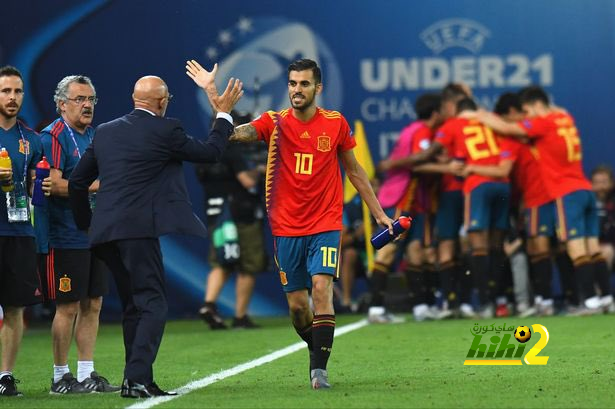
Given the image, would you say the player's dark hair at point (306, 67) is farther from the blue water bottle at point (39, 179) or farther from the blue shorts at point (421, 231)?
the blue shorts at point (421, 231)

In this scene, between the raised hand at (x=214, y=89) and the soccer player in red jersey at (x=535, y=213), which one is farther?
the soccer player in red jersey at (x=535, y=213)

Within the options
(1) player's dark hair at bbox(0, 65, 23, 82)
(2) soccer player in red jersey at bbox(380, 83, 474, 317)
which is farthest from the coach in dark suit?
(2) soccer player in red jersey at bbox(380, 83, 474, 317)

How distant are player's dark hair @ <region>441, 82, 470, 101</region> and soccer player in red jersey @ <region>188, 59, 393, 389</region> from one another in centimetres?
600

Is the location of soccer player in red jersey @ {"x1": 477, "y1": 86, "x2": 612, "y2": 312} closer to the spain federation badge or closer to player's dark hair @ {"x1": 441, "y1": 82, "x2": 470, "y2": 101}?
player's dark hair @ {"x1": 441, "y1": 82, "x2": 470, "y2": 101}

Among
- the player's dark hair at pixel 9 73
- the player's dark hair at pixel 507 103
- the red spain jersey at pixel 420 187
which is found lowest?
the red spain jersey at pixel 420 187

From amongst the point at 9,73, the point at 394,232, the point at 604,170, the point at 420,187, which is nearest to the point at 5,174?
the point at 9,73

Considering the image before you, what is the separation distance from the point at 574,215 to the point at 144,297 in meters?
7.09

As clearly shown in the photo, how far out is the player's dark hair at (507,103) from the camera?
14.5 m

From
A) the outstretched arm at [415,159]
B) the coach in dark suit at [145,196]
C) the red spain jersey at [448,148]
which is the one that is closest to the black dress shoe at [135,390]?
the coach in dark suit at [145,196]

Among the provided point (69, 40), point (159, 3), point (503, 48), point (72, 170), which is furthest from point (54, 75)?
point (72, 170)

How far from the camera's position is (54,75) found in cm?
1634

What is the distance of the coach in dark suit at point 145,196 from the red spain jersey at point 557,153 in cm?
679

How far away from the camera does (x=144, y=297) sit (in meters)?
7.72

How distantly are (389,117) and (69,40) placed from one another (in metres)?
3.89
